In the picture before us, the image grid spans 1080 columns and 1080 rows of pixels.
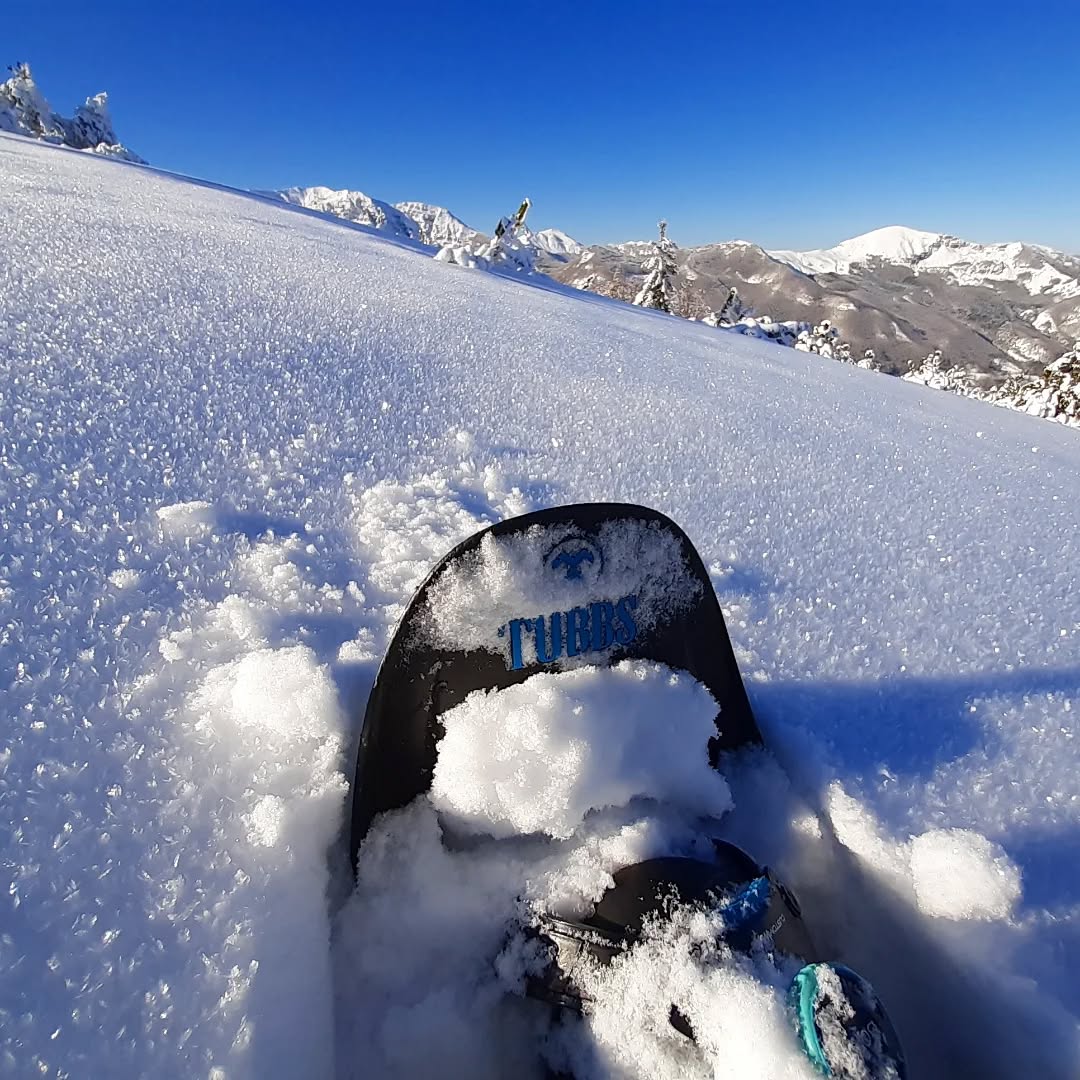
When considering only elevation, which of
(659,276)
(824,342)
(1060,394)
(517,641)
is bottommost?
(517,641)

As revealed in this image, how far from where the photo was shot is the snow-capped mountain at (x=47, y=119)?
15889mm

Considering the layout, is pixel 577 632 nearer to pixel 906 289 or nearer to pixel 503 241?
pixel 503 241

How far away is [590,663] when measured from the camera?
0.99m

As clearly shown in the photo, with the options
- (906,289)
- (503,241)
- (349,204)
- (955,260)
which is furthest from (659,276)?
(955,260)

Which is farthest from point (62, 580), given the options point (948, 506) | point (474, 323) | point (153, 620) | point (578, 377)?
point (474, 323)

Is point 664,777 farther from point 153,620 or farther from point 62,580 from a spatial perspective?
point 62,580

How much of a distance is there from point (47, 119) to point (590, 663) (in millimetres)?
24636

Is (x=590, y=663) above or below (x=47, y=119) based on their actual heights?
below

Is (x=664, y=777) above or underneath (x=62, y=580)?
underneath

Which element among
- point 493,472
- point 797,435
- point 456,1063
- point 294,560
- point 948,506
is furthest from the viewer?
point 797,435

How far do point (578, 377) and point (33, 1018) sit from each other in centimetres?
237

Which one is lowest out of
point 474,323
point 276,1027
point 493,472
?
point 276,1027

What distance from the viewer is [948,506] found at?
6.31 feet

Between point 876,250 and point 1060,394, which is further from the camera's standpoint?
point 876,250
